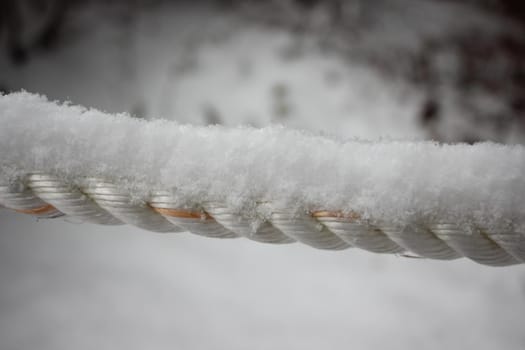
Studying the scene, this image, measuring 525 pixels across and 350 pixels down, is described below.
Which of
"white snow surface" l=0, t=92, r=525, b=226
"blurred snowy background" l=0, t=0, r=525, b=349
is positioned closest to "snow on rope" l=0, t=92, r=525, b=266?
"white snow surface" l=0, t=92, r=525, b=226

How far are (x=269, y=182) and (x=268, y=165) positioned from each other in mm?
12

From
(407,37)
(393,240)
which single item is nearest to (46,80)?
(407,37)

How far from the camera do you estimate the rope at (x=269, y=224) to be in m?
0.31

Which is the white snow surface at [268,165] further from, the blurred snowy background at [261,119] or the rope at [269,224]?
the blurred snowy background at [261,119]

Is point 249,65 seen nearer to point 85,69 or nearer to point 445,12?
point 85,69

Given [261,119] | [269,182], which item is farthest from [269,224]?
[261,119]

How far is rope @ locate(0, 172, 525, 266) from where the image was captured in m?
0.31

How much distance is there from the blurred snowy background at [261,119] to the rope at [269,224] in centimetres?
66

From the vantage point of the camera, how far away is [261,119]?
166cm

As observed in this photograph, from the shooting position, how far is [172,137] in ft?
1.08

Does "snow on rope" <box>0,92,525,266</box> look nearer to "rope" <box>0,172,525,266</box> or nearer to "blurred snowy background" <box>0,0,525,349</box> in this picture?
"rope" <box>0,172,525,266</box>

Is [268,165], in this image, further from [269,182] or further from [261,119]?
[261,119]

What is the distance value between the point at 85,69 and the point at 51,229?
2.35ft

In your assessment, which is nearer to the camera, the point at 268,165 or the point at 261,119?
the point at 268,165
